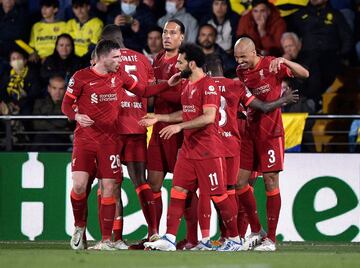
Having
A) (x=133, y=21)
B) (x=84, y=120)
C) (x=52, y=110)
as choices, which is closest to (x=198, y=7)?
(x=133, y=21)

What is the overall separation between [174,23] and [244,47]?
797mm

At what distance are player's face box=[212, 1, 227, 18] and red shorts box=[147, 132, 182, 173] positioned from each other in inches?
178

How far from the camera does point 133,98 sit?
1195 centimetres

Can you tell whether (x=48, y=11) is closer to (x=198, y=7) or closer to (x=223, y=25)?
(x=198, y=7)

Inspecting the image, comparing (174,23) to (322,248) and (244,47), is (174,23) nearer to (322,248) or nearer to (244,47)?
Result: (244,47)

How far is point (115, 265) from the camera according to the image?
8.59 meters

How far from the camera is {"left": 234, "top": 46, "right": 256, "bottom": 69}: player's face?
11820mm

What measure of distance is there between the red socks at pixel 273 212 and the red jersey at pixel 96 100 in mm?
1820

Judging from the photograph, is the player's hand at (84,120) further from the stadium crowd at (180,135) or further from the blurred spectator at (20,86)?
the blurred spectator at (20,86)

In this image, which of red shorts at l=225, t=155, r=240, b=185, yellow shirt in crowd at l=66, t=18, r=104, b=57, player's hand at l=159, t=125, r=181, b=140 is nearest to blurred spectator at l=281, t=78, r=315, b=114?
yellow shirt in crowd at l=66, t=18, r=104, b=57

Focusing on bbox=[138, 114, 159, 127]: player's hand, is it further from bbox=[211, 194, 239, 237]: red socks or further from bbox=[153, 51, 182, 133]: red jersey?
bbox=[211, 194, 239, 237]: red socks

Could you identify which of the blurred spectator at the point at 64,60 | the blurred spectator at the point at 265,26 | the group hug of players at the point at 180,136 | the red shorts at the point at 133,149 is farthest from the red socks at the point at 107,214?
the blurred spectator at the point at 265,26

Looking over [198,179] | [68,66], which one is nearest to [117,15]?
[68,66]

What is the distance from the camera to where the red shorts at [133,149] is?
11898 millimetres
